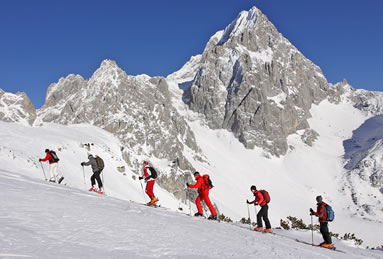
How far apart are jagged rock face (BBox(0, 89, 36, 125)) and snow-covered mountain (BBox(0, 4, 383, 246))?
1.82ft

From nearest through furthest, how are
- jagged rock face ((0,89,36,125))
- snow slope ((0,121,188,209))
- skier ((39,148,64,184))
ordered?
skier ((39,148,64,184)) → snow slope ((0,121,188,209)) → jagged rock face ((0,89,36,125))

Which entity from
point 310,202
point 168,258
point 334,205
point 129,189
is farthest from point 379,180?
point 168,258

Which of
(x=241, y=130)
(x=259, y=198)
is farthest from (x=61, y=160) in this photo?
(x=241, y=130)

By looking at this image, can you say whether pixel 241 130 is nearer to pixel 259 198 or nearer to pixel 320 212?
pixel 259 198

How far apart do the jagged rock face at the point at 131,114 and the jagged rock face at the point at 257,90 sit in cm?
2918

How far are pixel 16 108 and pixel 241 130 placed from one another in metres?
78.1

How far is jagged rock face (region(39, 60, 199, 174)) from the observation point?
8112cm

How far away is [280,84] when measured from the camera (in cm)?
14712

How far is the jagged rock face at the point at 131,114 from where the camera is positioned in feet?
266

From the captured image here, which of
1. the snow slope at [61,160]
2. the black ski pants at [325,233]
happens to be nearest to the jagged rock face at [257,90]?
the snow slope at [61,160]

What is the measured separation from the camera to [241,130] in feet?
414

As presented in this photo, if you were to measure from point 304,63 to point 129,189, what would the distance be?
16015 centimetres

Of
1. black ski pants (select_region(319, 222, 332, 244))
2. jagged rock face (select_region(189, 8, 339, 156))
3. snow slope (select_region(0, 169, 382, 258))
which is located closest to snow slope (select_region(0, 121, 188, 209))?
snow slope (select_region(0, 169, 382, 258))

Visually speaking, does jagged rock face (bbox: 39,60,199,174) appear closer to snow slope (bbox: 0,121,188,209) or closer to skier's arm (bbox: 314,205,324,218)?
snow slope (bbox: 0,121,188,209)
